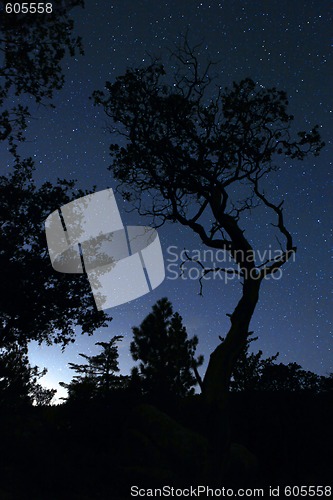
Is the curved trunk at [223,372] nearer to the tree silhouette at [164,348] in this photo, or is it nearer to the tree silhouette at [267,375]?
the tree silhouette at [267,375]

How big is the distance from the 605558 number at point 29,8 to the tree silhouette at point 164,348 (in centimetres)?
2299

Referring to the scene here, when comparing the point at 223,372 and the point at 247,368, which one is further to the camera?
the point at 247,368

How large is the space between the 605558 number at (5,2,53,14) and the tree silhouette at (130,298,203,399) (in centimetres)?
2299

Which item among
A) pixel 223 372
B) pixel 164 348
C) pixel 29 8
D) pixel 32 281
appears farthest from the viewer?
pixel 164 348

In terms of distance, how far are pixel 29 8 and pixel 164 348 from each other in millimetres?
24845

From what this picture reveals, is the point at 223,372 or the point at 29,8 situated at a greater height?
the point at 29,8

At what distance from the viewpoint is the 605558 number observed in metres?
11.1

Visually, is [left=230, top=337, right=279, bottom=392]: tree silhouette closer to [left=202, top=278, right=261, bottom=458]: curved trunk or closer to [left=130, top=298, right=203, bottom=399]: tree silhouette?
[left=130, top=298, right=203, bottom=399]: tree silhouette

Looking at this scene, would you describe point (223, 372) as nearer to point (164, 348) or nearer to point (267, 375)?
point (267, 375)

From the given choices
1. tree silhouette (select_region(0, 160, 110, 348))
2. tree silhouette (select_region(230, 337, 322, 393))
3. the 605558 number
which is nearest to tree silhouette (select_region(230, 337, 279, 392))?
tree silhouette (select_region(230, 337, 322, 393))

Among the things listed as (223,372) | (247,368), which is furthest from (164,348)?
(223,372)

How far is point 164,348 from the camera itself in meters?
31.3

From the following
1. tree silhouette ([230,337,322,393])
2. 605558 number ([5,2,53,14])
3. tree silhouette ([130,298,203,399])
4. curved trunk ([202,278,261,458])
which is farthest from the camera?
tree silhouette ([130,298,203,399])

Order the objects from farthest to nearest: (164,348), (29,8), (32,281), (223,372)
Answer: (164,348) < (32,281) < (29,8) < (223,372)
